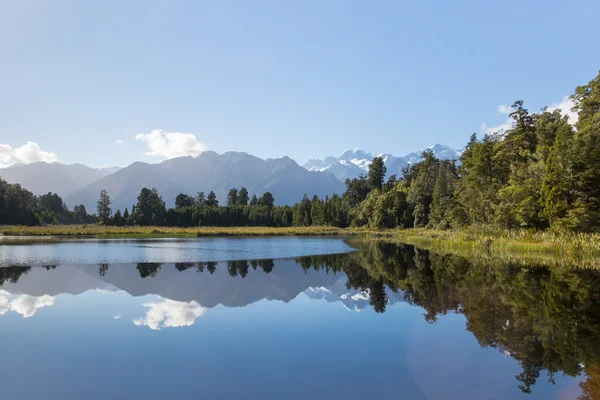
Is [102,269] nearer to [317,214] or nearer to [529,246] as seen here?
[529,246]

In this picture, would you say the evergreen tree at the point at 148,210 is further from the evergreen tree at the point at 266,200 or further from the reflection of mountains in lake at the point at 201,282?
the reflection of mountains in lake at the point at 201,282

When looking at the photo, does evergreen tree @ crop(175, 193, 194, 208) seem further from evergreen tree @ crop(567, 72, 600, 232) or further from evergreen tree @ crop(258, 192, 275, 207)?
evergreen tree @ crop(567, 72, 600, 232)

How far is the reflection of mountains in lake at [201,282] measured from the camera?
20109 mm

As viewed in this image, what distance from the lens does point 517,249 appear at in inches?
1464

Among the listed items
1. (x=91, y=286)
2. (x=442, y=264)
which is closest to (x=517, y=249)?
(x=442, y=264)

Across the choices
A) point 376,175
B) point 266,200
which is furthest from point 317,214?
point 266,200

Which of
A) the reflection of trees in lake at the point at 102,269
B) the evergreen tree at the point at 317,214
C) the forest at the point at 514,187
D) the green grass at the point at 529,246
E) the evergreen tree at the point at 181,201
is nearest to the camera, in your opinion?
the reflection of trees in lake at the point at 102,269

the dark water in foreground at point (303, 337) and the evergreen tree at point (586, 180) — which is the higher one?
the evergreen tree at point (586, 180)

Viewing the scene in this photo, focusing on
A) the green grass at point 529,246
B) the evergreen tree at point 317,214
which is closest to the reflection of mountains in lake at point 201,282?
the green grass at point 529,246

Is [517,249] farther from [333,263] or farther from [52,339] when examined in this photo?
[52,339]

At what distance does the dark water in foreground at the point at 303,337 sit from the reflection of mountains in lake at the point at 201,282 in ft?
0.59

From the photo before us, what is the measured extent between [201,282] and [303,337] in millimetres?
12614

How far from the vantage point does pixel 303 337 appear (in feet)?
43.1

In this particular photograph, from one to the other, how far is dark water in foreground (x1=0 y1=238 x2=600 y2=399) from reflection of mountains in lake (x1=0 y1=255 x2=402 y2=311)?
0.59 feet
